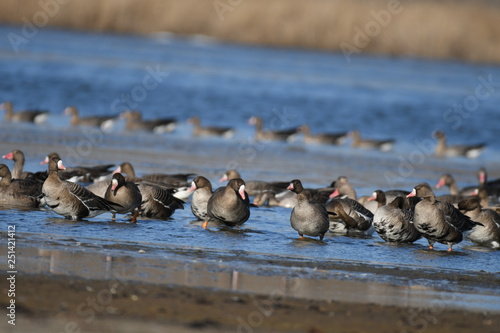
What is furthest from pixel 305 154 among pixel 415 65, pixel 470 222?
pixel 415 65

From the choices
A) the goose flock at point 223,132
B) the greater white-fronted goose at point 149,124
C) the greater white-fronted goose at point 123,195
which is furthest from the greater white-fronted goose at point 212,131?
the greater white-fronted goose at point 123,195

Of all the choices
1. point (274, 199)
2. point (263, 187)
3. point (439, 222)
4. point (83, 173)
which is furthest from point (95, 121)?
point (439, 222)

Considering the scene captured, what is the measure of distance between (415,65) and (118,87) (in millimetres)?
23415

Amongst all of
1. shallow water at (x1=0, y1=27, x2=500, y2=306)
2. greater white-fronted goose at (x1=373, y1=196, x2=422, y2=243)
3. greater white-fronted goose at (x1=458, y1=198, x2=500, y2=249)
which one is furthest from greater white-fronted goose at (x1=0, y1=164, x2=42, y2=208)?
greater white-fronted goose at (x1=458, y1=198, x2=500, y2=249)

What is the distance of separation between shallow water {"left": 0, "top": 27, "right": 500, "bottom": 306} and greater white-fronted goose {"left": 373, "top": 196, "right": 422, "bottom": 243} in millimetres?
180

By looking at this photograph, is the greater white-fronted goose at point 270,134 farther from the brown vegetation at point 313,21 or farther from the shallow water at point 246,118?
A: the brown vegetation at point 313,21

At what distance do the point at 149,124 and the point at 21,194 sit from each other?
43.4ft

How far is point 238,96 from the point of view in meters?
34.4

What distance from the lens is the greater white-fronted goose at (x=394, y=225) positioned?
11.5 metres

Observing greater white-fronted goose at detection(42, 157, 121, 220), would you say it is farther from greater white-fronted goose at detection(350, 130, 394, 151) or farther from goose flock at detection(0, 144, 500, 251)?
greater white-fronted goose at detection(350, 130, 394, 151)

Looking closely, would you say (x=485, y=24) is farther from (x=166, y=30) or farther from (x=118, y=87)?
(x=118, y=87)

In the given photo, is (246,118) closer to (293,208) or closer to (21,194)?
(293,208)

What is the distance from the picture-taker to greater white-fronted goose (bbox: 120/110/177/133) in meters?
25.1

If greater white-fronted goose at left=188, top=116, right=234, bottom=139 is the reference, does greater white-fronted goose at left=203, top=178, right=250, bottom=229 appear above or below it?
below
